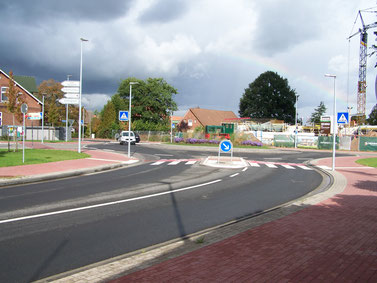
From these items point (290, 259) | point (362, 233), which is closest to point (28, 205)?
point (290, 259)

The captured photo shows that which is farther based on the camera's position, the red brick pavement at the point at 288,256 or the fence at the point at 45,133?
the fence at the point at 45,133

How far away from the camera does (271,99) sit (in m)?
75.8

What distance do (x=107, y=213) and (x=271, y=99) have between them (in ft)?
240

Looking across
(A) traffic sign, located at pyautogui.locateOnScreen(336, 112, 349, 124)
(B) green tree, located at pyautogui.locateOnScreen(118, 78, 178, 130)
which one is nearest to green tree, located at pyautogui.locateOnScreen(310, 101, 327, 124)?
(B) green tree, located at pyautogui.locateOnScreen(118, 78, 178, 130)

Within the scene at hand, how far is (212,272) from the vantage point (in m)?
4.02

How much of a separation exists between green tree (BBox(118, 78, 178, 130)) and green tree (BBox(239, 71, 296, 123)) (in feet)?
72.3

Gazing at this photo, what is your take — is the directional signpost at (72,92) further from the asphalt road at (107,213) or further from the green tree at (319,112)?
the green tree at (319,112)

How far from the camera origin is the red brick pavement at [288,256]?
12.9 ft

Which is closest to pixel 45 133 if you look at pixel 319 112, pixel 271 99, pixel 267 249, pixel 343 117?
pixel 343 117

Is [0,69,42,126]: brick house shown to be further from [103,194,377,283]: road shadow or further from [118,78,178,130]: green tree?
[103,194,377,283]: road shadow

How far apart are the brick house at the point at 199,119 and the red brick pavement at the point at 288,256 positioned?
65.0 metres

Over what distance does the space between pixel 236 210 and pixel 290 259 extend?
3289 mm

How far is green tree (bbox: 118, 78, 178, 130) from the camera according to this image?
6366 cm

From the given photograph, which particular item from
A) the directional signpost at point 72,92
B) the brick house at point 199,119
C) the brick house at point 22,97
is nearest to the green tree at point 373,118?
the brick house at point 199,119
